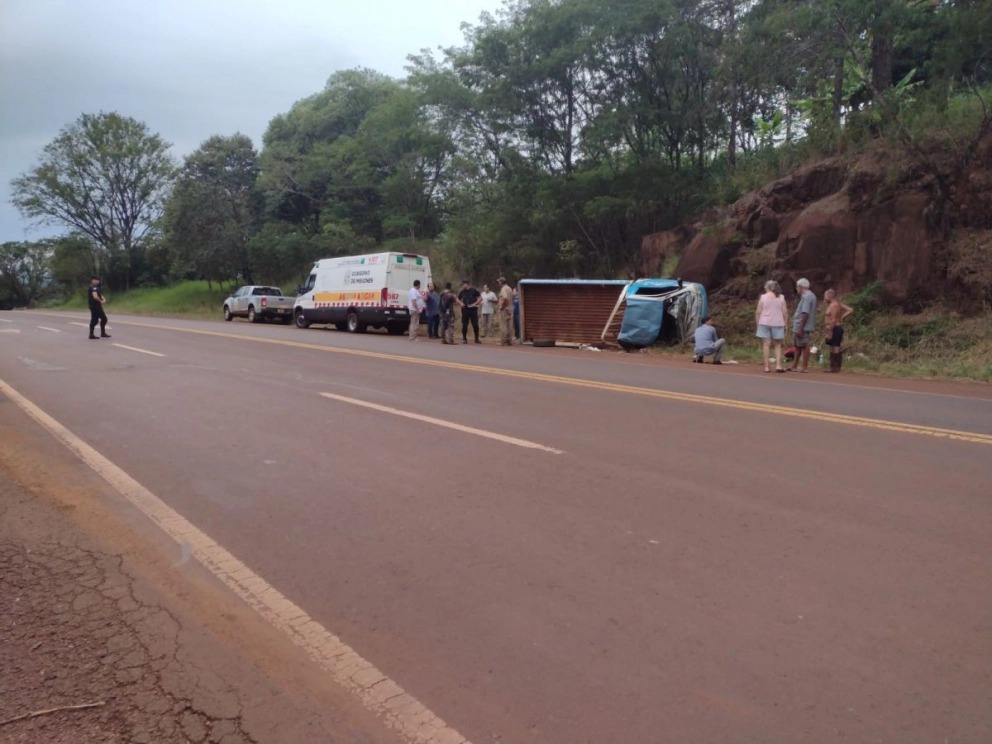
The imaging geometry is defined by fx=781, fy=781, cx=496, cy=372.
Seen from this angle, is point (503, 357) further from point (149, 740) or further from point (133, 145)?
point (133, 145)

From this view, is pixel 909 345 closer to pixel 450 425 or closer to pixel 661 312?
pixel 661 312

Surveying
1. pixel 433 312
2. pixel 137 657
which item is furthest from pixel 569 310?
pixel 137 657

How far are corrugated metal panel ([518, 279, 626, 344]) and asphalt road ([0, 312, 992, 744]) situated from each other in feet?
32.7

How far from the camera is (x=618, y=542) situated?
473 centimetres

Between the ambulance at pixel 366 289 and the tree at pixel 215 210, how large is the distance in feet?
55.9

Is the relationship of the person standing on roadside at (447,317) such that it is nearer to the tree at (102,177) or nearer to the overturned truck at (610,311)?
the overturned truck at (610,311)

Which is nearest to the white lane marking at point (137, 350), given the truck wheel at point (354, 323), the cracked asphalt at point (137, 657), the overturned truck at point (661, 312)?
the truck wheel at point (354, 323)

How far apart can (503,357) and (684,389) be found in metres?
5.92

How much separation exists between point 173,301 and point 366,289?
3273cm

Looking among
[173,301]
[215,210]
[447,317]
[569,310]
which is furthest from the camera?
[173,301]

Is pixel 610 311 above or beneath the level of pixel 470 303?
beneath

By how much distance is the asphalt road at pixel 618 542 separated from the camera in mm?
3115

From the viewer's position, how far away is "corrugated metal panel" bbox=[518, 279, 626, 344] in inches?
794

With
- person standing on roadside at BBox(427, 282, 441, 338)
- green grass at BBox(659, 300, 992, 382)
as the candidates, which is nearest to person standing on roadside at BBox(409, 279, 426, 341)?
person standing on roadside at BBox(427, 282, 441, 338)
